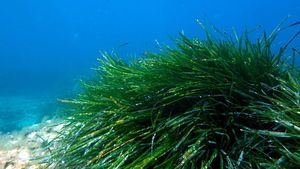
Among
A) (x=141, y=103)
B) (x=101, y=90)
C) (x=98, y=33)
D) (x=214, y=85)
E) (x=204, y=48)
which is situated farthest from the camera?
(x=98, y=33)

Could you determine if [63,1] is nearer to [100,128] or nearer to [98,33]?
[98,33]

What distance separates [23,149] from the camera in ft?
16.4

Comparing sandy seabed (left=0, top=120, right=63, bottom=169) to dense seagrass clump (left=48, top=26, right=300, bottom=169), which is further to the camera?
sandy seabed (left=0, top=120, right=63, bottom=169)

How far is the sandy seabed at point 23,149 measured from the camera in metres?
4.28

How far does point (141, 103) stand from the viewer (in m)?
3.11

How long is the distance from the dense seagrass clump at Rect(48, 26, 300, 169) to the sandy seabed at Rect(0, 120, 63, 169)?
3.21 ft

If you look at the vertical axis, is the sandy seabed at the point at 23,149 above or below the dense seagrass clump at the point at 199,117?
above

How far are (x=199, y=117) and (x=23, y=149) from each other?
10.2ft

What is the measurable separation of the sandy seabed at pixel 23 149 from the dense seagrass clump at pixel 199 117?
3.21 ft

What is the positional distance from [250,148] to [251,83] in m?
0.70

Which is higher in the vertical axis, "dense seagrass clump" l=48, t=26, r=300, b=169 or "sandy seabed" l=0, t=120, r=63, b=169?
"sandy seabed" l=0, t=120, r=63, b=169

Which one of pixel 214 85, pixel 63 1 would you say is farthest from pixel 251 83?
pixel 63 1

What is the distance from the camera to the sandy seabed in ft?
14.0

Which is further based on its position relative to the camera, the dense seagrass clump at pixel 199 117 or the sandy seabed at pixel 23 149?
the sandy seabed at pixel 23 149
